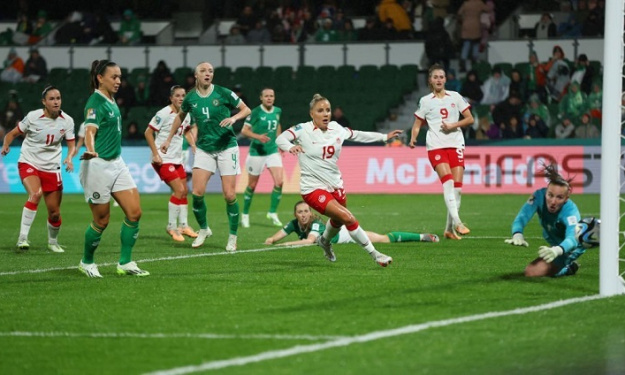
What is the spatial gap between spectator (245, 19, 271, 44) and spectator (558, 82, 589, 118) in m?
9.39

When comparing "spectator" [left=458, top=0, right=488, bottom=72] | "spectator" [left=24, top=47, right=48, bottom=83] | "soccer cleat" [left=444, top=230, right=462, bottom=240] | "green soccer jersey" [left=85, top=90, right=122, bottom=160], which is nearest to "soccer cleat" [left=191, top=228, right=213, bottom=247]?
"soccer cleat" [left=444, top=230, right=462, bottom=240]

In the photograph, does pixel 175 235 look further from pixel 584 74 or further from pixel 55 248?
pixel 584 74

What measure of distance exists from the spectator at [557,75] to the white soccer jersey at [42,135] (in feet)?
53.1

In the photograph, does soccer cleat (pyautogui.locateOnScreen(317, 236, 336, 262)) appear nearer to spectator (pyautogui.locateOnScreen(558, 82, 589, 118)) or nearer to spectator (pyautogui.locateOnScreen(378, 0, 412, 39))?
spectator (pyautogui.locateOnScreen(558, 82, 589, 118))

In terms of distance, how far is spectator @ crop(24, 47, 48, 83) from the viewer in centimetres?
3238

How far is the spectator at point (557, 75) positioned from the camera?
27.7m

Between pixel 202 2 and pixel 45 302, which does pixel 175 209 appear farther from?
pixel 202 2

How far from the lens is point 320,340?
288 inches

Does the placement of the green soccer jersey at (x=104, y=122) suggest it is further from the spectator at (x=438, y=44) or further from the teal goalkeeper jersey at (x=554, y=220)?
the spectator at (x=438, y=44)

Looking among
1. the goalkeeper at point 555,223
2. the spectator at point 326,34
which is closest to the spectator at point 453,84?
the spectator at point 326,34

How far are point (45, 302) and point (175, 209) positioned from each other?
6.98 m

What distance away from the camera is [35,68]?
32.5 m

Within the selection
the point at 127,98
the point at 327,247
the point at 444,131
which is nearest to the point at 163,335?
the point at 327,247

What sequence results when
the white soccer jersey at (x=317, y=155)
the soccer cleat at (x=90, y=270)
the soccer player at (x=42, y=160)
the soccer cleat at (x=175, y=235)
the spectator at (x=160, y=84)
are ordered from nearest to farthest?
the soccer cleat at (x=90, y=270) < the white soccer jersey at (x=317, y=155) < the soccer player at (x=42, y=160) < the soccer cleat at (x=175, y=235) < the spectator at (x=160, y=84)
